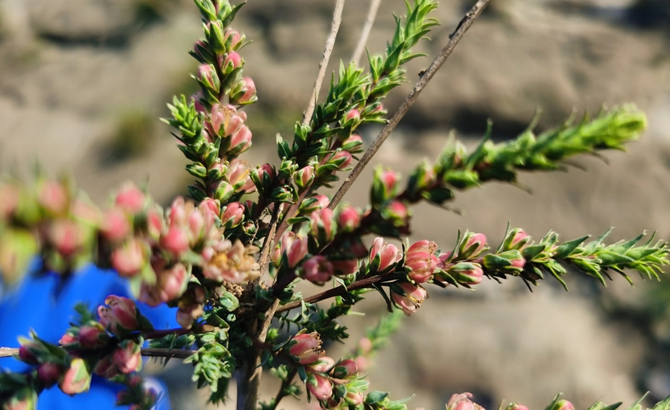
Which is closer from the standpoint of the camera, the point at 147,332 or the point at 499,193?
the point at 147,332

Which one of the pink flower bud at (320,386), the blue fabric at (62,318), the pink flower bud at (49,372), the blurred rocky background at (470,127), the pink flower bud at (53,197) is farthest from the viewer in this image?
the blurred rocky background at (470,127)

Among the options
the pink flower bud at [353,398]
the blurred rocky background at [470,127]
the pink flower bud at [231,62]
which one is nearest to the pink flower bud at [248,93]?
A: the pink flower bud at [231,62]

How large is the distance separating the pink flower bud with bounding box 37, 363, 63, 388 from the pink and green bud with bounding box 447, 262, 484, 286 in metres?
0.32

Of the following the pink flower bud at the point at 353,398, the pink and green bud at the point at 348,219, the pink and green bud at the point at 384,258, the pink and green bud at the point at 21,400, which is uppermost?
the pink and green bud at the point at 21,400

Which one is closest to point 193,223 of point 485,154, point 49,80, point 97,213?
point 97,213

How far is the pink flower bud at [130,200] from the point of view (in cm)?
25

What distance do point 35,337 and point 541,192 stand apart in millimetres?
2435

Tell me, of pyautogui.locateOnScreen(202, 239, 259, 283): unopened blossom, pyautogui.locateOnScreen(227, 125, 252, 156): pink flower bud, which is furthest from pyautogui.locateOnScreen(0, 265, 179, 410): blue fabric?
pyautogui.locateOnScreen(202, 239, 259, 283): unopened blossom

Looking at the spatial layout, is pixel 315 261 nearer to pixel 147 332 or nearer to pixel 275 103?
pixel 147 332

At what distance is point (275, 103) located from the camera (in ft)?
9.20

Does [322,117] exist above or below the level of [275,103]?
below

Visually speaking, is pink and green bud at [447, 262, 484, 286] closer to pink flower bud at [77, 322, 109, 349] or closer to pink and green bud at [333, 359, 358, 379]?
pink and green bud at [333, 359, 358, 379]

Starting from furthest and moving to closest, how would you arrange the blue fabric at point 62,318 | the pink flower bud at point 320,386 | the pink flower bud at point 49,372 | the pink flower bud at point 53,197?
1. the blue fabric at point 62,318
2. the pink flower bud at point 320,386
3. the pink flower bud at point 49,372
4. the pink flower bud at point 53,197

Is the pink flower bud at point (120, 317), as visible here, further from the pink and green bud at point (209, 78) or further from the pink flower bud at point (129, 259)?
the pink and green bud at point (209, 78)
